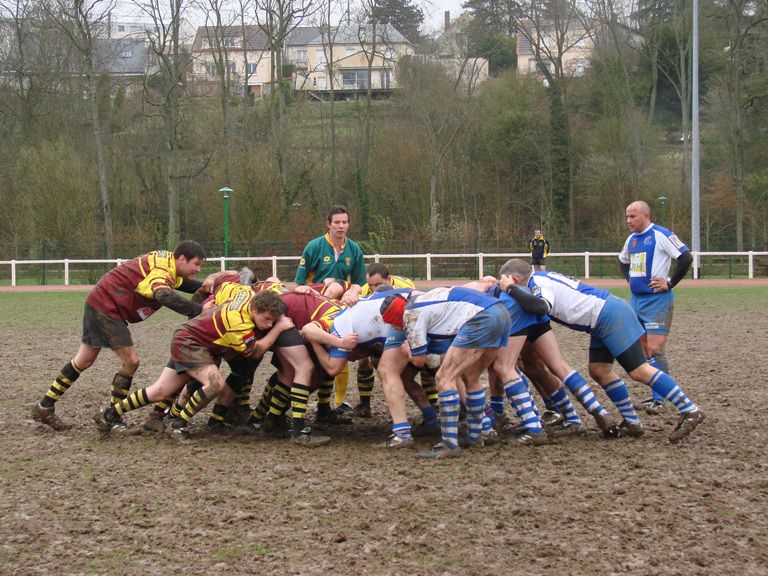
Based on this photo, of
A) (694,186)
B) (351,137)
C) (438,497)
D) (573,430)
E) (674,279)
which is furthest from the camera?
(351,137)

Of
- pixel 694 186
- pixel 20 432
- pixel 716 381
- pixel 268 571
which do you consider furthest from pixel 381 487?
pixel 694 186

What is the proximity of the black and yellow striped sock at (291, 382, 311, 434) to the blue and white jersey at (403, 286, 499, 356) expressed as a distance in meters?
1.18

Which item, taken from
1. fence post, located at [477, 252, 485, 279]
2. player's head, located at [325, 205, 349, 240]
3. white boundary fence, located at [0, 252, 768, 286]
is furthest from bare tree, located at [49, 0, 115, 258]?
player's head, located at [325, 205, 349, 240]

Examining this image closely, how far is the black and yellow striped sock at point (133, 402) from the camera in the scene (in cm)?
771

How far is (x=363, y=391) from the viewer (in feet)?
29.2

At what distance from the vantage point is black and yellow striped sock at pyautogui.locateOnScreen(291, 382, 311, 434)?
747cm

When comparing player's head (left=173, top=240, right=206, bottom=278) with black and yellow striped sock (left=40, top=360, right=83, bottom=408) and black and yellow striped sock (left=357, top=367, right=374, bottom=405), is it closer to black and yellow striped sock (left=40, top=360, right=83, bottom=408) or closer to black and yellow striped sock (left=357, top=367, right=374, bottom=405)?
black and yellow striped sock (left=40, top=360, right=83, bottom=408)

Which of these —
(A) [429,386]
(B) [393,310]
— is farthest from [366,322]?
(A) [429,386]

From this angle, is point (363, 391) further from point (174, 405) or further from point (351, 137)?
point (351, 137)

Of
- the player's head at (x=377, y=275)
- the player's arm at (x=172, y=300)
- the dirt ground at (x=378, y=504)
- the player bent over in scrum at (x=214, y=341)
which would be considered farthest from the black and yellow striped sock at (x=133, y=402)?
the player's head at (x=377, y=275)

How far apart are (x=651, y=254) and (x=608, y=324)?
1825 mm

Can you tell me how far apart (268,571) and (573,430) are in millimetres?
3813

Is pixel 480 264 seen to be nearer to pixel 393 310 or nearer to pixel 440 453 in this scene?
pixel 393 310

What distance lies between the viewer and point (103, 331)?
26.7 feet
